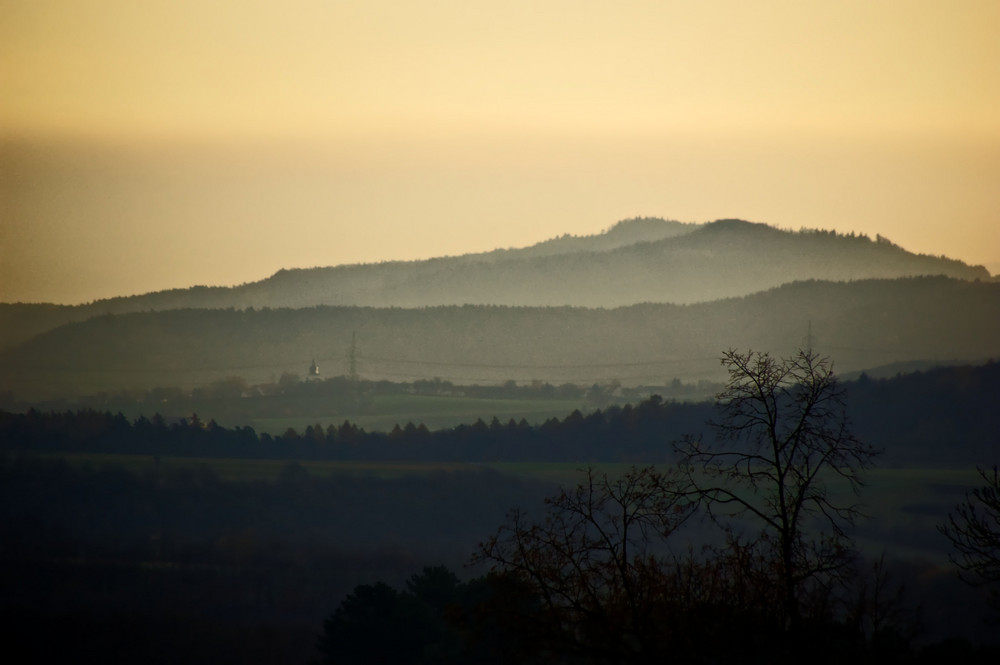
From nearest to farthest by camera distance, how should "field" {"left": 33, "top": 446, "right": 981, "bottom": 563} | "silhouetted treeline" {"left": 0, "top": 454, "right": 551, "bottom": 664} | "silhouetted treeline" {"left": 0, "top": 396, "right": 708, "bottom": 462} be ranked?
1. "field" {"left": 33, "top": 446, "right": 981, "bottom": 563}
2. "silhouetted treeline" {"left": 0, "top": 454, "right": 551, "bottom": 664}
3. "silhouetted treeline" {"left": 0, "top": 396, "right": 708, "bottom": 462}

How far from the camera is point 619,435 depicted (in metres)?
180

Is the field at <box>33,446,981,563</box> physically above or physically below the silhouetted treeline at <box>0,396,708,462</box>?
below

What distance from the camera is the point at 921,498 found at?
125m

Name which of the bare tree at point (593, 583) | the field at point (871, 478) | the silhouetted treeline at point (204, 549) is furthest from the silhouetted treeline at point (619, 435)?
the bare tree at point (593, 583)

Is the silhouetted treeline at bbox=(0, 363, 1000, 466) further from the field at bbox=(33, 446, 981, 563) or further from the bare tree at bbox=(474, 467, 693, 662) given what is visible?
the bare tree at bbox=(474, 467, 693, 662)

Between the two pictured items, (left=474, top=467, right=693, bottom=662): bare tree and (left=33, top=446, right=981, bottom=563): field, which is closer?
(left=474, top=467, right=693, bottom=662): bare tree

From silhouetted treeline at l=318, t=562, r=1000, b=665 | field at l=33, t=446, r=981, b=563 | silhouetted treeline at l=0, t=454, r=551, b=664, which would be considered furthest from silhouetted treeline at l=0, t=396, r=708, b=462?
silhouetted treeline at l=318, t=562, r=1000, b=665

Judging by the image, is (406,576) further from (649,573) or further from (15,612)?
(649,573)

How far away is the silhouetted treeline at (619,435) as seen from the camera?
6732 inches

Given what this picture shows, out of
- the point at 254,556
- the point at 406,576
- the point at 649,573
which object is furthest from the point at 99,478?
the point at 649,573

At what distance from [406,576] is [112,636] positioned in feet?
96.9

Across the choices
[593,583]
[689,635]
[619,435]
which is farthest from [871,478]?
[689,635]

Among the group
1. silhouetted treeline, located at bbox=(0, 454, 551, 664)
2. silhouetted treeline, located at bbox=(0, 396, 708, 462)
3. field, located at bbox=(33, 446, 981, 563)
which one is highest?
silhouetted treeline, located at bbox=(0, 396, 708, 462)

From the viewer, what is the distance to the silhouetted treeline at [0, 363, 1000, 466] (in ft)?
561
